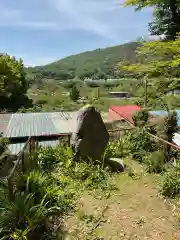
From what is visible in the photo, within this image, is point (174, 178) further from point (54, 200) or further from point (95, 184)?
point (54, 200)

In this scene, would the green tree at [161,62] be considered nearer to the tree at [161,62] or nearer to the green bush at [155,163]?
the tree at [161,62]

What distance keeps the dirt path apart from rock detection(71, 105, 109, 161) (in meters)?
1.56

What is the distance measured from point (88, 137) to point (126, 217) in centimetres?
291

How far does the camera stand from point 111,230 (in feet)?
16.3

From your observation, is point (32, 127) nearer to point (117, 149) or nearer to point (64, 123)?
point (64, 123)

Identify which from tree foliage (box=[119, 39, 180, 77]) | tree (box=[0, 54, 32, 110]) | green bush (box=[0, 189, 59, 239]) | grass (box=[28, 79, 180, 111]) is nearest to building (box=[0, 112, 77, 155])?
grass (box=[28, 79, 180, 111])

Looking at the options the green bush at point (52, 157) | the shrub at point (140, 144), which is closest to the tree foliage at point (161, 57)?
the green bush at point (52, 157)

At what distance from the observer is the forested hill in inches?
5172

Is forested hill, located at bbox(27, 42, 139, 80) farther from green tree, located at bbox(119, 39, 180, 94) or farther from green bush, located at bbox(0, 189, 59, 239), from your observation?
green bush, located at bbox(0, 189, 59, 239)

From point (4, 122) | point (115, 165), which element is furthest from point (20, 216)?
point (4, 122)

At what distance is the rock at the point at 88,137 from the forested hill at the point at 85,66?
11783 centimetres

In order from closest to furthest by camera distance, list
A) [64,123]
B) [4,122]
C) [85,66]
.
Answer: [4,122] < [64,123] < [85,66]

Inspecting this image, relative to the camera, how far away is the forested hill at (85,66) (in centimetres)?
13138

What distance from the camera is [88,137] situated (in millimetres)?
7742
